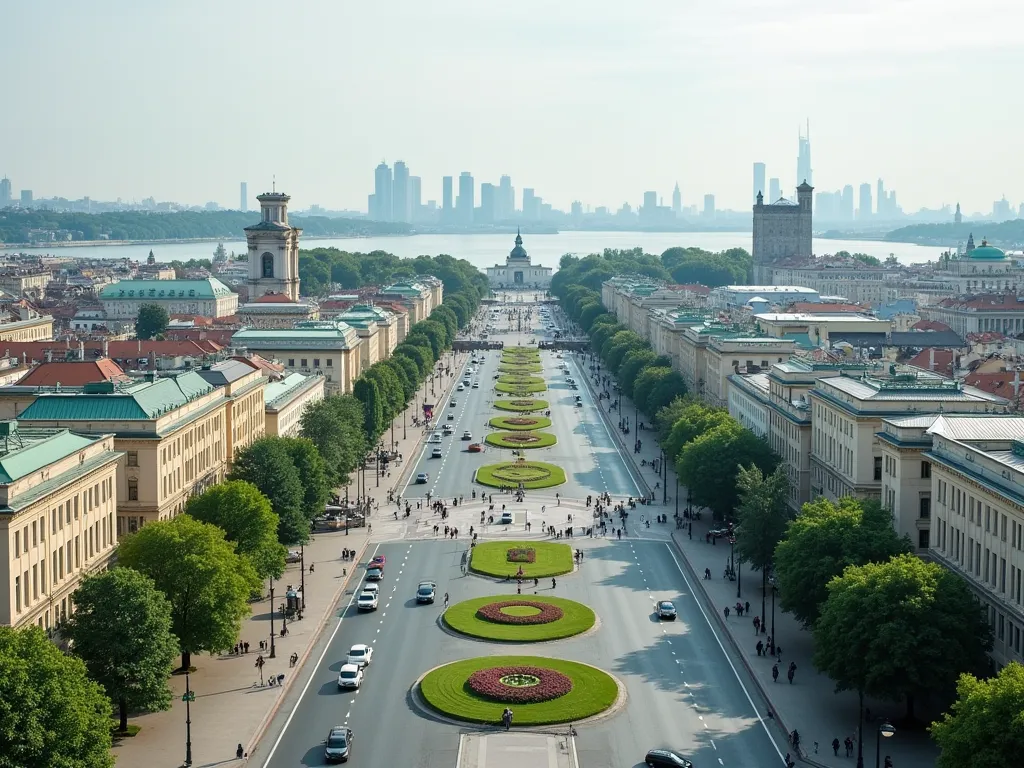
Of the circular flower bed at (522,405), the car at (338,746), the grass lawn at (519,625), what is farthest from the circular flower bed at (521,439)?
the car at (338,746)

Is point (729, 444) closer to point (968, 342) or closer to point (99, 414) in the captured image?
point (99, 414)

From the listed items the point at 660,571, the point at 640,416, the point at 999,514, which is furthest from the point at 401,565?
the point at 640,416

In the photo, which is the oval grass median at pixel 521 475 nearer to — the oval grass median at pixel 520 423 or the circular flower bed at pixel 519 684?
the oval grass median at pixel 520 423

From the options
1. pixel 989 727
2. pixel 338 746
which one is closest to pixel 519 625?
pixel 338 746

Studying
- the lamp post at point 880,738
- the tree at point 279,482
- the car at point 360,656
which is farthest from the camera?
the tree at point 279,482

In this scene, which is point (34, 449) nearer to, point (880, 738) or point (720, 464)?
point (880, 738)

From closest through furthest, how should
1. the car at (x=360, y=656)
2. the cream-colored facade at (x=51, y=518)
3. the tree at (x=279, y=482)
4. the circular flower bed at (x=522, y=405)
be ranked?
the cream-colored facade at (x=51, y=518) < the car at (x=360, y=656) < the tree at (x=279, y=482) < the circular flower bed at (x=522, y=405)

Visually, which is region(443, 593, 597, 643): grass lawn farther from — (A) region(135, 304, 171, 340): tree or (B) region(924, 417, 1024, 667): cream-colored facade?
(A) region(135, 304, 171, 340): tree
